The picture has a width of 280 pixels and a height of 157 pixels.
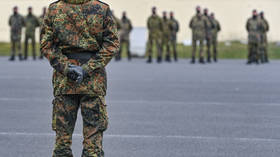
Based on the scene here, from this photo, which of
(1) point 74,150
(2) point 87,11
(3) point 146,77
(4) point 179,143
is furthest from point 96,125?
(3) point 146,77

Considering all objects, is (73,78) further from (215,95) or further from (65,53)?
(215,95)

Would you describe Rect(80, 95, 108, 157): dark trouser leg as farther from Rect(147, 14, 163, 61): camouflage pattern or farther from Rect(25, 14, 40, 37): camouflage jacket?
Rect(25, 14, 40, 37): camouflage jacket

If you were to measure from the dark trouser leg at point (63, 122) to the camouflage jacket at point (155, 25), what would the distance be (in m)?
28.0

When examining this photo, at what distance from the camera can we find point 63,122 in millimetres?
6535

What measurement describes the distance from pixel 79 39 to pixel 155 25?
28.1 m

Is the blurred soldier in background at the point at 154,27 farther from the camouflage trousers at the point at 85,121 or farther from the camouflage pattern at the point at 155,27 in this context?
the camouflage trousers at the point at 85,121

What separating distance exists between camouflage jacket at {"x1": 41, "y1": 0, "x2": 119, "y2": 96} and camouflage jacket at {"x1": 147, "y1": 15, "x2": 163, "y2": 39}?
2787 cm

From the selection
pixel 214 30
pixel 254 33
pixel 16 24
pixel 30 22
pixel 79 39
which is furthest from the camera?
pixel 214 30

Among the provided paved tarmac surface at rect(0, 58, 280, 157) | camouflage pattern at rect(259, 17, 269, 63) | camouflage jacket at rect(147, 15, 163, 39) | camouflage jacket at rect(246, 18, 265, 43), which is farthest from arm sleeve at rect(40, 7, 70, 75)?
camouflage jacket at rect(147, 15, 163, 39)

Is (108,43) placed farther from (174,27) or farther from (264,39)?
(264,39)

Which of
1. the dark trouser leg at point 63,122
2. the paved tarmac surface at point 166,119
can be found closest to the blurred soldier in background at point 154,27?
the paved tarmac surface at point 166,119

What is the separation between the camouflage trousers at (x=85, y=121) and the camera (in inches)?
256

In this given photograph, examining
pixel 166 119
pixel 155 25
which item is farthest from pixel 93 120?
pixel 155 25

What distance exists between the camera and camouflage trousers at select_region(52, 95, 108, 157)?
21.3ft
